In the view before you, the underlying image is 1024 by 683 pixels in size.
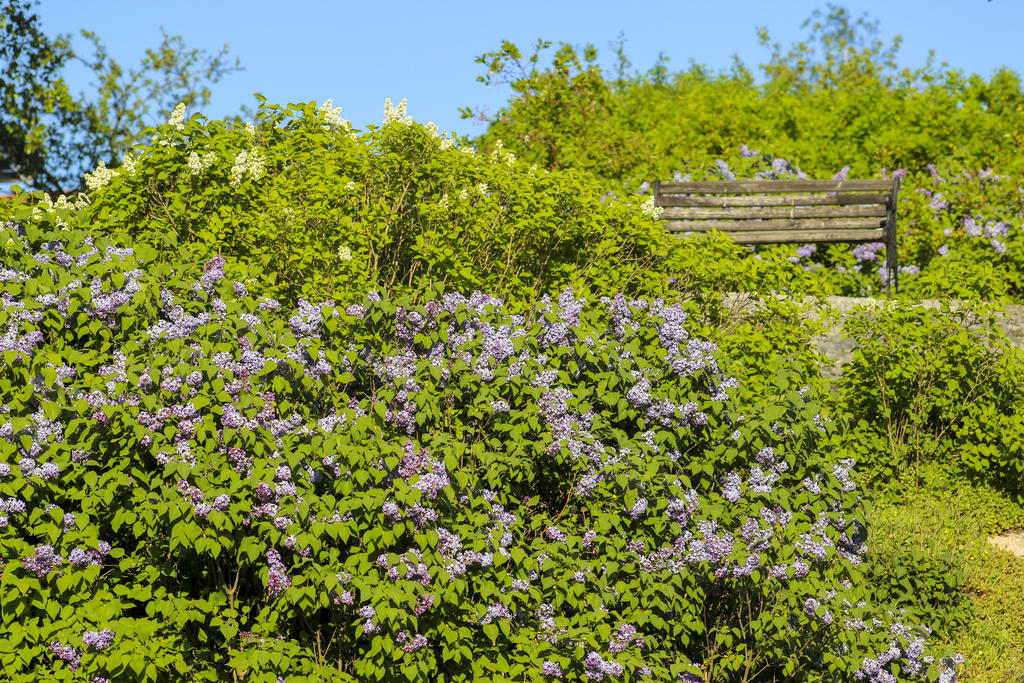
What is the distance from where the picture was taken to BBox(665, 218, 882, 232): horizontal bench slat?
12.0 metres

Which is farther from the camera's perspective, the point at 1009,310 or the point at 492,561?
the point at 1009,310

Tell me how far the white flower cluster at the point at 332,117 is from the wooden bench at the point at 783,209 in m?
4.96

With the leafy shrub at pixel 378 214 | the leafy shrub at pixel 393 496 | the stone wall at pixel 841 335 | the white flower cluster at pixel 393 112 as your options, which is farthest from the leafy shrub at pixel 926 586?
the white flower cluster at pixel 393 112

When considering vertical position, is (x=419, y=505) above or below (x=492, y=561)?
above

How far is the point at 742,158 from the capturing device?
14953mm

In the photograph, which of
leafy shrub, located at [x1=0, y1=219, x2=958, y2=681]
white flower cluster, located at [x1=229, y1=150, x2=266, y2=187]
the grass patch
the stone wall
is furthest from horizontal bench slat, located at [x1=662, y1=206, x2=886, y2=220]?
leafy shrub, located at [x1=0, y1=219, x2=958, y2=681]

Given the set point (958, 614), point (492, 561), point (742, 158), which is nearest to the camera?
point (492, 561)

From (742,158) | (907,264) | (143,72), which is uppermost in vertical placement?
(143,72)

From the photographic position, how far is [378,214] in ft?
23.0

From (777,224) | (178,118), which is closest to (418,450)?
(178,118)

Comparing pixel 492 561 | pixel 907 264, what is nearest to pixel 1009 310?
pixel 907 264

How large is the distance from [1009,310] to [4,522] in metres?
8.73

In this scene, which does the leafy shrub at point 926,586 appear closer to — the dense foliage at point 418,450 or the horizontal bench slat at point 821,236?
the dense foliage at point 418,450

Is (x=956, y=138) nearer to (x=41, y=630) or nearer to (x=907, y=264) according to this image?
(x=907, y=264)
